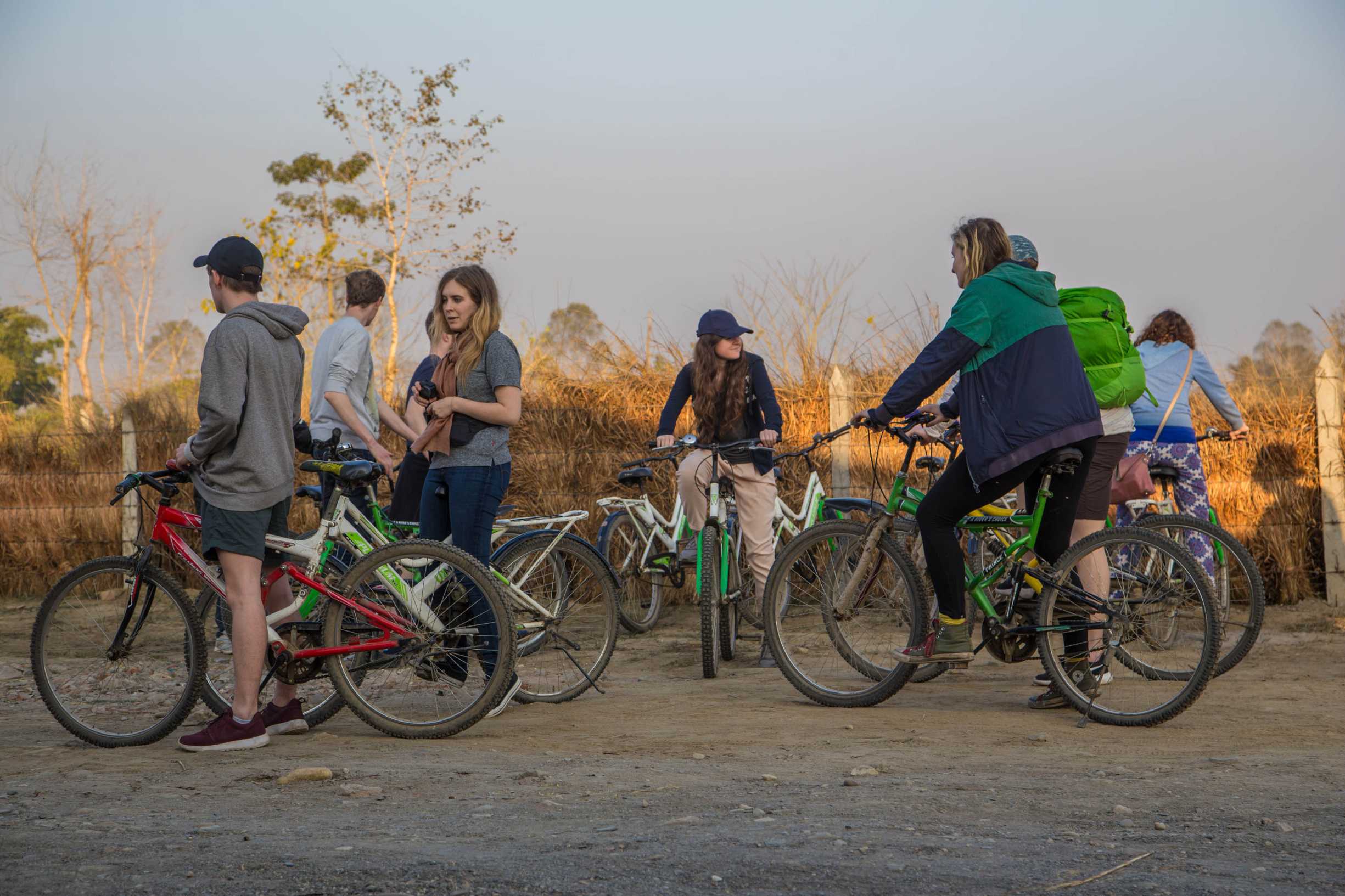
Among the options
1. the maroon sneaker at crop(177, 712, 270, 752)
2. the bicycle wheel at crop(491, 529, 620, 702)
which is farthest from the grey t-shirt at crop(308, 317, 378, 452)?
the maroon sneaker at crop(177, 712, 270, 752)

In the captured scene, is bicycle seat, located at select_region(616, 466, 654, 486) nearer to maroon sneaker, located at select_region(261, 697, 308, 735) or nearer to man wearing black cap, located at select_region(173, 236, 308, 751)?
maroon sneaker, located at select_region(261, 697, 308, 735)

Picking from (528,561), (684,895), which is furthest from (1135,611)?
(684,895)

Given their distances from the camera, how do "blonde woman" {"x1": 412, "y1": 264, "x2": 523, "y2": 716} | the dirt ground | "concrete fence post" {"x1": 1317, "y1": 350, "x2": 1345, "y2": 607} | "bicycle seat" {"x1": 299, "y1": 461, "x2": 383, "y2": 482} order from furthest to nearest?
"concrete fence post" {"x1": 1317, "y1": 350, "x2": 1345, "y2": 607}, "blonde woman" {"x1": 412, "y1": 264, "x2": 523, "y2": 716}, "bicycle seat" {"x1": 299, "y1": 461, "x2": 383, "y2": 482}, the dirt ground

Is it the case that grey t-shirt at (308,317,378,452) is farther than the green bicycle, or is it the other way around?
grey t-shirt at (308,317,378,452)

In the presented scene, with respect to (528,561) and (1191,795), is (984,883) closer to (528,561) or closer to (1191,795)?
(1191,795)

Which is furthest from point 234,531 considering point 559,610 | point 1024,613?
point 1024,613

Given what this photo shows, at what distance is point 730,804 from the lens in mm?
Result: 3688

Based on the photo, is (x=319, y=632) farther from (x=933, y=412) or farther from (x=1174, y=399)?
(x=1174, y=399)

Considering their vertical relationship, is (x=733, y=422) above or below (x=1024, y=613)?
above

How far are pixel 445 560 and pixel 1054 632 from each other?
241 centimetres

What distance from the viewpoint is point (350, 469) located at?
494cm

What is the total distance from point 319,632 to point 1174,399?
16.0 feet

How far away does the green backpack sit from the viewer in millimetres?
5703

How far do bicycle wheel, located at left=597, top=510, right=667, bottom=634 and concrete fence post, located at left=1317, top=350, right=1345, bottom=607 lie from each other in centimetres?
478
